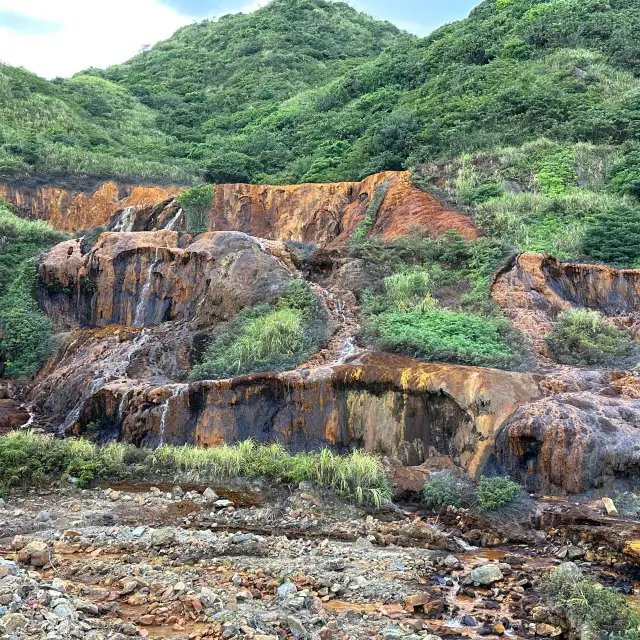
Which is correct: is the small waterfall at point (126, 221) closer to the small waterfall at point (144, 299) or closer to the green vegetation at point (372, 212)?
the small waterfall at point (144, 299)

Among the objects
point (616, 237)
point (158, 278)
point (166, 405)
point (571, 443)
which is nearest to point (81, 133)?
point (158, 278)

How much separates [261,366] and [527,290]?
25.7 feet

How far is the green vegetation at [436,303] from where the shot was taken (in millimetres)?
15656

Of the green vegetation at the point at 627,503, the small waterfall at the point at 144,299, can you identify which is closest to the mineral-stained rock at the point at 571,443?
the green vegetation at the point at 627,503

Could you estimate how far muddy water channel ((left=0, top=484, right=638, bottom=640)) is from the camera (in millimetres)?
6801

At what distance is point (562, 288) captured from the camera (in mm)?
19438

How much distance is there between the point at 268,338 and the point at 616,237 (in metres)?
11.7

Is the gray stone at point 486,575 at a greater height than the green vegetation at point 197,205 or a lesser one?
lesser

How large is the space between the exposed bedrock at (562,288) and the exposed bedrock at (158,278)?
6.55m

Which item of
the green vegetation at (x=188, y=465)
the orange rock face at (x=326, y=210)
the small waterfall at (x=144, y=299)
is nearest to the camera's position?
the green vegetation at (x=188, y=465)

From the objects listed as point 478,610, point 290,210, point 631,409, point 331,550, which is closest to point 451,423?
point 631,409

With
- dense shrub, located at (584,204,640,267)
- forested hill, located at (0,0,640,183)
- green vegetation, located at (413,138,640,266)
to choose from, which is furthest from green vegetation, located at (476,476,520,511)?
forested hill, located at (0,0,640,183)

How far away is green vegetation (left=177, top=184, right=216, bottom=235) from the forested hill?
6591mm

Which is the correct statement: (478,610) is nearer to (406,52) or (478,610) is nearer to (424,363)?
(424,363)
